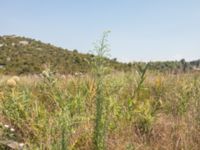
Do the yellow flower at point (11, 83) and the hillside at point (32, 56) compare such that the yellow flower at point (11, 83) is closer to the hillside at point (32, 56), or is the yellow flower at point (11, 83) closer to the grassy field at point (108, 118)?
the grassy field at point (108, 118)

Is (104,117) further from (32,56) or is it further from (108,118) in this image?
(32,56)

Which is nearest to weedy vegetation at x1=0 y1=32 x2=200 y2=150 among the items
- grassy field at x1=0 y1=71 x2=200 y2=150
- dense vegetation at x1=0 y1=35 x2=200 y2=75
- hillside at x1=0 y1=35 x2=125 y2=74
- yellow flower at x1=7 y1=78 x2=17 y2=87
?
grassy field at x1=0 y1=71 x2=200 y2=150

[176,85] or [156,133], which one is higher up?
[176,85]

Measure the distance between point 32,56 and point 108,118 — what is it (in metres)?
49.0

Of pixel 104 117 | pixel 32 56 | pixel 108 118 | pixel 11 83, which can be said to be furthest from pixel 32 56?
pixel 104 117

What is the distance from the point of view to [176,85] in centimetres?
778

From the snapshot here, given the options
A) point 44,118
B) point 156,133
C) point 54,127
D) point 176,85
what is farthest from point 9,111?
point 176,85

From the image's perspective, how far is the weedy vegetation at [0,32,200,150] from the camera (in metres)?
5.30

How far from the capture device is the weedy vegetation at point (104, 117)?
5297 mm

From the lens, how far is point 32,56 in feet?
176

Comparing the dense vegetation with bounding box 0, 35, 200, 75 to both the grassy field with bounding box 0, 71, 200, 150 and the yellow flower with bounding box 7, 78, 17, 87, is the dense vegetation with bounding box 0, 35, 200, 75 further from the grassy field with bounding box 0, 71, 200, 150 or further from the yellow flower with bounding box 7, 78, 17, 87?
the grassy field with bounding box 0, 71, 200, 150

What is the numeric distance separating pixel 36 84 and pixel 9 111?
6.34 feet

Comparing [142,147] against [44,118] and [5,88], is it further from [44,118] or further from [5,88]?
[5,88]

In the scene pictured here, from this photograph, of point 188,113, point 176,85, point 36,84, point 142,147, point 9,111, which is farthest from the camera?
point 36,84
